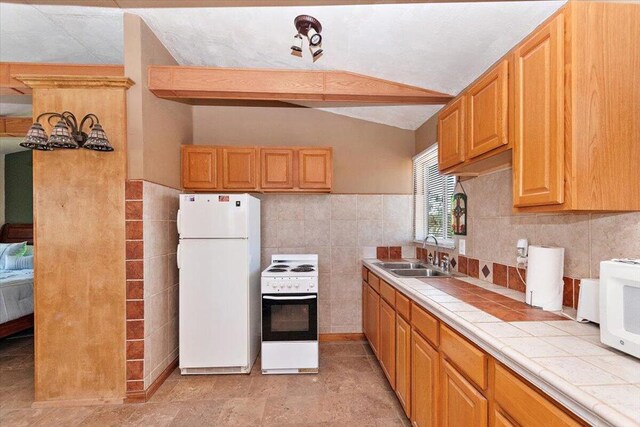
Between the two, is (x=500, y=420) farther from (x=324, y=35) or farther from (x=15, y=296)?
(x=15, y=296)

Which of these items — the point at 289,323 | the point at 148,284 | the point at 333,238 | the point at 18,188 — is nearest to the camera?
the point at 148,284

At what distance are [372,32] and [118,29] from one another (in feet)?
7.19

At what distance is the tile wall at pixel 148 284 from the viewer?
2453 millimetres

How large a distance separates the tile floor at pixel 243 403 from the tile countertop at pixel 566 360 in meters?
1.29

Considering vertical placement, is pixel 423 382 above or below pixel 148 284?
below

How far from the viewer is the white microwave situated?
1.02m

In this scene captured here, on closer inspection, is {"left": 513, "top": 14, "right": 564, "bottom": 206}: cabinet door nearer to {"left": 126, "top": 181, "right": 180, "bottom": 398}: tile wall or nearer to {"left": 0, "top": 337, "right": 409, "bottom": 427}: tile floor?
{"left": 0, "top": 337, "right": 409, "bottom": 427}: tile floor

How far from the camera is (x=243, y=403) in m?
2.46

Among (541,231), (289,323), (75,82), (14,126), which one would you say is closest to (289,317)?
(289,323)

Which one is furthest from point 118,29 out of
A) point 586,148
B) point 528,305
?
point 528,305

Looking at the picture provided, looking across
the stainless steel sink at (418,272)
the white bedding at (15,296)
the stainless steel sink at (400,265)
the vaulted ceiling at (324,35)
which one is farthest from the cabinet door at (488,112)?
the white bedding at (15,296)

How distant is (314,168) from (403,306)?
5.89 ft

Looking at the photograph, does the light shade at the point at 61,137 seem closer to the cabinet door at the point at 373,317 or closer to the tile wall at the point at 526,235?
the cabinet door at the point at 373,317

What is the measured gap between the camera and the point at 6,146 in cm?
508
